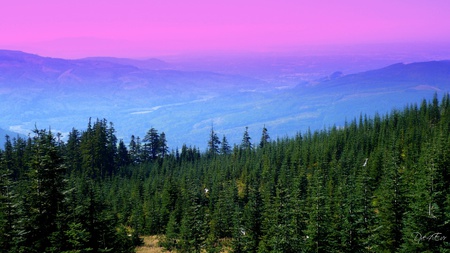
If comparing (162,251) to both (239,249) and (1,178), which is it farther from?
(1,178)


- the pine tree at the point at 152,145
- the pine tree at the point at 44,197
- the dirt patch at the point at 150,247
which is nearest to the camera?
the pine tree at the point at 44,197

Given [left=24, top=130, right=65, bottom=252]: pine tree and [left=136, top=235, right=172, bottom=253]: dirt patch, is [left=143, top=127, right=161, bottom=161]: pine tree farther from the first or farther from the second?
[left=24, top=130, right=65, bottom=252]: pine tree

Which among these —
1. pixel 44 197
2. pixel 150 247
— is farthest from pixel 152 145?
pixel 44 197

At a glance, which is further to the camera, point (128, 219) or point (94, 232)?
point (128, 219)

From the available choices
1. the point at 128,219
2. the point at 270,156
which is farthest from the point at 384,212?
the point at 270,156

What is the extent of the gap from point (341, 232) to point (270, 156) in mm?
71006

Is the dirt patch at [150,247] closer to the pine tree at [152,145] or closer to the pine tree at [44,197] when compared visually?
the pine tree at [44,197]

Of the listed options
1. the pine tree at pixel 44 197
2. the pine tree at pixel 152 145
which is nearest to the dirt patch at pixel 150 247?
the pine tree at pixel 44 197

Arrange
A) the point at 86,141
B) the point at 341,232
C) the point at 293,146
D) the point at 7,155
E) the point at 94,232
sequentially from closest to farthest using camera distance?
1. the point at 94,232
2. the point at 341,232
3. the point at 7,155
4. the point at 86,141
5. the point at 293,146

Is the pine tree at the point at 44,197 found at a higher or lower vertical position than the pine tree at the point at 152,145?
higher

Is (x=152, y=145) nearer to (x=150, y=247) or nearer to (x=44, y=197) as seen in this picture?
(x=150, y=247)

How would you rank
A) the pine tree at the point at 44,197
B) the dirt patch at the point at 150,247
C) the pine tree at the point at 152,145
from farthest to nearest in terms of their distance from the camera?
the pine tree at the point at 152,145 → the dirt patch at the point at 150,247 → the pine tree at the point at 44,197

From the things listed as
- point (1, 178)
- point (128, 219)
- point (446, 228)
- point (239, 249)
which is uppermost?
point (1, 178)

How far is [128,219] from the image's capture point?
59875 millimetres
